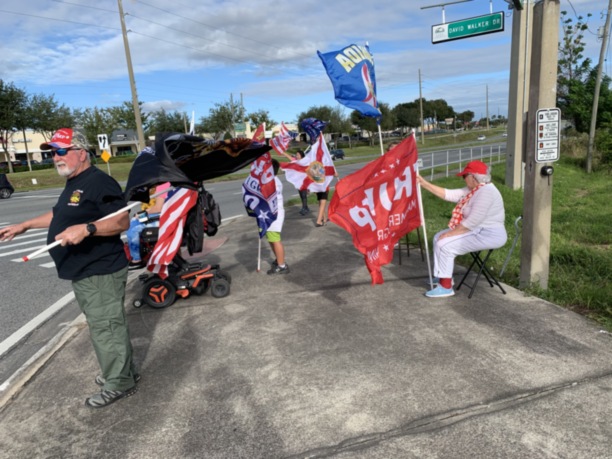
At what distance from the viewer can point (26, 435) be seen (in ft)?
10.2

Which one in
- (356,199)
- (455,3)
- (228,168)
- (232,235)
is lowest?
(232,235)

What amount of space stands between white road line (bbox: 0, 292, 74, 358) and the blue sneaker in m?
4.55

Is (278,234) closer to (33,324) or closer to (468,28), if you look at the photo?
(33,324)

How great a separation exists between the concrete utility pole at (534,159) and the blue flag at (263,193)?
125 inches

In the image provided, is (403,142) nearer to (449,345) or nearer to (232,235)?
(449,345)

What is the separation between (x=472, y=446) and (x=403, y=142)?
134 inches

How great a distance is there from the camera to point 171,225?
508 cm

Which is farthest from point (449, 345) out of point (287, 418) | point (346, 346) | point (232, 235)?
point (232, 235)

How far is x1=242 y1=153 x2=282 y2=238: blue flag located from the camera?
6199mm

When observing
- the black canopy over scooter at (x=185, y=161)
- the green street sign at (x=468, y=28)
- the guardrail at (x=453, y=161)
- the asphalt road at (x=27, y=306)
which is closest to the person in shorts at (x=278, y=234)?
the black canopy over scooter at (x=185, y=161)

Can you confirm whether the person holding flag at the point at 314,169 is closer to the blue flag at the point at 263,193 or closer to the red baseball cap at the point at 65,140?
the blue flag at the point at 263,193

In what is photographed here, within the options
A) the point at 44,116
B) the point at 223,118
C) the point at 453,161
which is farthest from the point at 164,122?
the point at 453,161

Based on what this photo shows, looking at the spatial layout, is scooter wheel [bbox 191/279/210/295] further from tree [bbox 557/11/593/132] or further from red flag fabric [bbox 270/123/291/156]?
tree [bbox 557/11/593/132]

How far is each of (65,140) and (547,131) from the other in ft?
15.3
